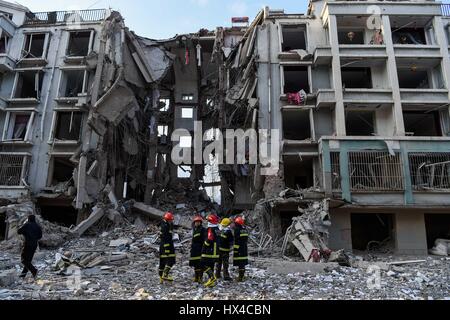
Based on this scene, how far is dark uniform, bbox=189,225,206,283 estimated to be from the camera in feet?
26.8

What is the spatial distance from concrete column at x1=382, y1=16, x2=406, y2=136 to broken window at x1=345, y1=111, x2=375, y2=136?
1.34m

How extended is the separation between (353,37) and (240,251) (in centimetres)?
1682

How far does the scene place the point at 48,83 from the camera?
68.9 feet

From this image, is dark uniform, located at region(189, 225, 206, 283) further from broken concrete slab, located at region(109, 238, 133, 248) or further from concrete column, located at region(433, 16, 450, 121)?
concrete column, located at region(433, 16, 450, 121)

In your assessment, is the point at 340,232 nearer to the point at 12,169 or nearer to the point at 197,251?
the point at 197,251

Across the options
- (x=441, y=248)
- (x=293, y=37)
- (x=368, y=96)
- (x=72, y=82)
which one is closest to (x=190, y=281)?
(x=441, y=248)

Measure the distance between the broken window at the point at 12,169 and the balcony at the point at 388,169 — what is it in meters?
16.1

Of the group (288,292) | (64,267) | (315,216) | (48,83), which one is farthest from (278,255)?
(48,83)

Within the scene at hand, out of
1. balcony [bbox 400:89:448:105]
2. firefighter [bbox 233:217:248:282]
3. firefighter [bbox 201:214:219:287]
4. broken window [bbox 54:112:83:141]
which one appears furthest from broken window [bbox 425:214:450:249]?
broken window [bbox 54:112:83:141]

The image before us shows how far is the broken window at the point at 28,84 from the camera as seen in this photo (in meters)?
21.1

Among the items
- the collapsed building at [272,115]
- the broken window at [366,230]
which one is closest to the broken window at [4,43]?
the collapsed building at [272,115]

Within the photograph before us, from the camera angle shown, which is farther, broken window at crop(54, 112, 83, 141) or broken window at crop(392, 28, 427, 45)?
broken window at crop(54, 112, 83, 141)
